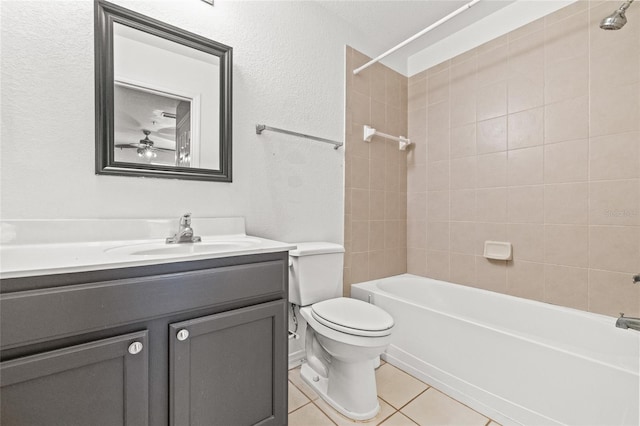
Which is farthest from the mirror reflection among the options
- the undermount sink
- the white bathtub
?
the white bathtub

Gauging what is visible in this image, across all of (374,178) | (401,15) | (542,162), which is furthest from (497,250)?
(401,15)

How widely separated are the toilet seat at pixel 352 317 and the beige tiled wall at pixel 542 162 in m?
1.11

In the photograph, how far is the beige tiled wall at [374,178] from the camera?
6.92 feet

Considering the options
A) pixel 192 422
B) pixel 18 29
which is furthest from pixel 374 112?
pixel 192 422

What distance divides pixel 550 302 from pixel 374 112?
1.80 m

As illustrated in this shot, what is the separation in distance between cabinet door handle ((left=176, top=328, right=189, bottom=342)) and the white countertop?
221 mm

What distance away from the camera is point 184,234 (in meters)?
1.22

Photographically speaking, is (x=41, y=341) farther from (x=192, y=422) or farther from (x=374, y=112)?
(x=374, y=112)

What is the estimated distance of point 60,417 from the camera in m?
0.70

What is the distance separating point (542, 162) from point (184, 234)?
7.09ft

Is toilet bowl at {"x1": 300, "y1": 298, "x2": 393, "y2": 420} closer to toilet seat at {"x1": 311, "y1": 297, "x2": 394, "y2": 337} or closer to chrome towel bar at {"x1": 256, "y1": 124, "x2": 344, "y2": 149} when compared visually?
toilet seat at {"x1": 311, "y1": 297, "x2": 394, "y2": 337}

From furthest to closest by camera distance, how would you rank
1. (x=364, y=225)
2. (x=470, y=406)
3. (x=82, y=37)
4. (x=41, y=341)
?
(x=364, y=225)
(x=470, y=406)
(x=82, y=37)
(x=41, y=341)

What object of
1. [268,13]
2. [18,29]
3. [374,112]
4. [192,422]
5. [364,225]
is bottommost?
[192,422]

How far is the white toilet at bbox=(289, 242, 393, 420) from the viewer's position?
1.29 meters
